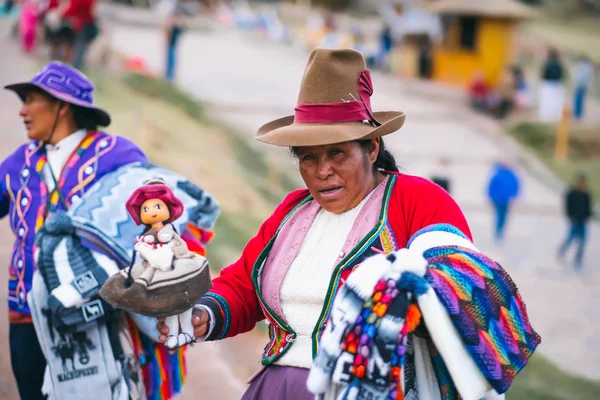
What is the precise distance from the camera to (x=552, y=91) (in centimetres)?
2555

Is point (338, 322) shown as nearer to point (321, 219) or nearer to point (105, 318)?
point (321, 219)

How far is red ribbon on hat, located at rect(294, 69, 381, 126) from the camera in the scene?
3.07 m

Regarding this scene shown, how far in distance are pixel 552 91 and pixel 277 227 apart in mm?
23568

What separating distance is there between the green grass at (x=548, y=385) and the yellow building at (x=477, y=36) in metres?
20.7

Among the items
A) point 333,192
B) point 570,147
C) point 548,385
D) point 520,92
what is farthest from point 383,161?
point 520,92

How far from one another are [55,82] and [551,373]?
5702 mm

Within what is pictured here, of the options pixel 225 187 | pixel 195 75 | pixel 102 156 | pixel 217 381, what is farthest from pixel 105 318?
pixel 195 75

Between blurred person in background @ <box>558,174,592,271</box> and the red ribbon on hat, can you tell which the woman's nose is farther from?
blurred person in background @ <box>558,174,592,271</box>

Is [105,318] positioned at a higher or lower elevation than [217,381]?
higher

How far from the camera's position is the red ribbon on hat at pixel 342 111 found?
3.07 meters

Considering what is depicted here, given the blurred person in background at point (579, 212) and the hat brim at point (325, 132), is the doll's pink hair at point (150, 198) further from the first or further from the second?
the blurred person in background at point (579, 212)

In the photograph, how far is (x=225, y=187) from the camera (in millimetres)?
12312

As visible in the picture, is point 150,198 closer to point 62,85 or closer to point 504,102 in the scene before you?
point 62,85

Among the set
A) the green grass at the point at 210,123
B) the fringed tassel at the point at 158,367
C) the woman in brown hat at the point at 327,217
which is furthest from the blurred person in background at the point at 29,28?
the woman in brown hat at the point at 327,217
